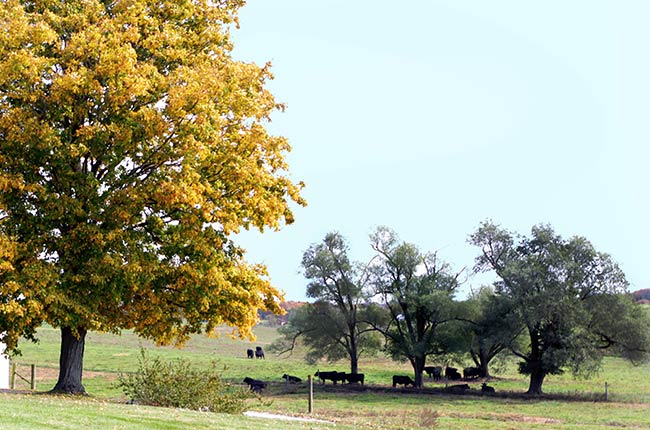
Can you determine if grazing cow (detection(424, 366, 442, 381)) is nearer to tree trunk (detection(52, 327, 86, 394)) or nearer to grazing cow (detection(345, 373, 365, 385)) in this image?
grazing cow (detection(345, 373, 365, 385))

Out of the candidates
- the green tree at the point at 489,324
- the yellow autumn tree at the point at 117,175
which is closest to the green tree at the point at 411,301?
the green tree at the point at 489,324

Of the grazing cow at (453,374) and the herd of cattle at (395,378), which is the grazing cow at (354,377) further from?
the grazing cow at (453,374)

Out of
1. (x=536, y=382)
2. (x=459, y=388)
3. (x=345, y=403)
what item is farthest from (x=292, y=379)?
(x=536, y=382)

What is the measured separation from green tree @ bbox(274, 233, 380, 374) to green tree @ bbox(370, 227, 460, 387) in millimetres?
1586

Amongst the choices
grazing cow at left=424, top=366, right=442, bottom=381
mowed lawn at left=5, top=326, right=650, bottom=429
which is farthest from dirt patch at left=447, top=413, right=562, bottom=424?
grazing cow at left=424, top=366, right=442, bottom=381

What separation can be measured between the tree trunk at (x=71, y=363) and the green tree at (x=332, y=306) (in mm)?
33756

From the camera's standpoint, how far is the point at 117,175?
2675cm

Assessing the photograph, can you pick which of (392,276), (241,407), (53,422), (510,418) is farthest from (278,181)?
(392,276)

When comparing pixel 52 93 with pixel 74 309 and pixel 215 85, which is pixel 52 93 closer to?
pixel 215 85

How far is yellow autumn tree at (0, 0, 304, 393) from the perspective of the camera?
2477cm

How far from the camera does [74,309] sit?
82.6 ft

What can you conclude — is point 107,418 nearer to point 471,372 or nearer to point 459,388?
point 459,388

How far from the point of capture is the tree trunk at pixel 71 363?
27953 millimetres

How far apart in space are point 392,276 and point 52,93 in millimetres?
39542
